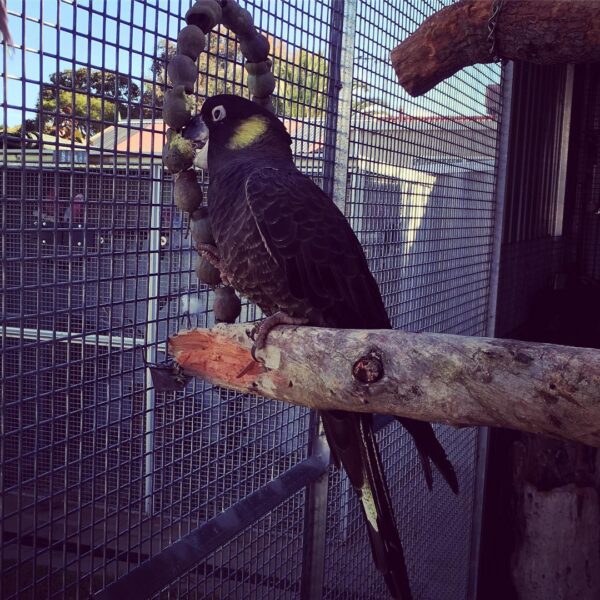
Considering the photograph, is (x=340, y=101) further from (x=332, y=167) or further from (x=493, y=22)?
(x=493, y=22)

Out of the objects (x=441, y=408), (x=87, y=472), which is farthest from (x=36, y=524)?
(x=441, y=408)

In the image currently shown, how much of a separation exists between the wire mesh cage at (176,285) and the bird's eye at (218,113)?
0.09m

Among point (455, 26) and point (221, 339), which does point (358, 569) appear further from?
point (455, 26)

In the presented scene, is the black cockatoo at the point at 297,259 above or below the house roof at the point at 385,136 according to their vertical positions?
below

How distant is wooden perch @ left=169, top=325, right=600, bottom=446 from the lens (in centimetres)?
68

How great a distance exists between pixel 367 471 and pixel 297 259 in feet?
1.24

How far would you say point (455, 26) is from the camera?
1131 mm

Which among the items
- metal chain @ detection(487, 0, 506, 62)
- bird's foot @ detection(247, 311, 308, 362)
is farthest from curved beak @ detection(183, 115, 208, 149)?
metal chain @ detection(487, 0, 506, 62)

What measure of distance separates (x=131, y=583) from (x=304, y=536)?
1.85 ft

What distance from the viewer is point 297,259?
1124mm

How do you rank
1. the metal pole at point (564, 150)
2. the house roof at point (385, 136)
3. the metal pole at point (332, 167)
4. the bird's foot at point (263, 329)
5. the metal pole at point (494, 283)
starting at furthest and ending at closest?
the metal pole at point (564, 150), the metal pole at point (494, 283), the metal pole at point (332, 167), the house roof at point (385, 136), the bird's foot at point (263, 329)

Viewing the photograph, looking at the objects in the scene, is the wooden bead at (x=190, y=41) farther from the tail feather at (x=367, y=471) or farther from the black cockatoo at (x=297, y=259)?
the tail feather at (x=367, y=471)

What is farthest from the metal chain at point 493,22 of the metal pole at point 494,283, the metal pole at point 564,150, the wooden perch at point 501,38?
the metal pole at point 564,150

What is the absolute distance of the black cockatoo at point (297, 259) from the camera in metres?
1.11
